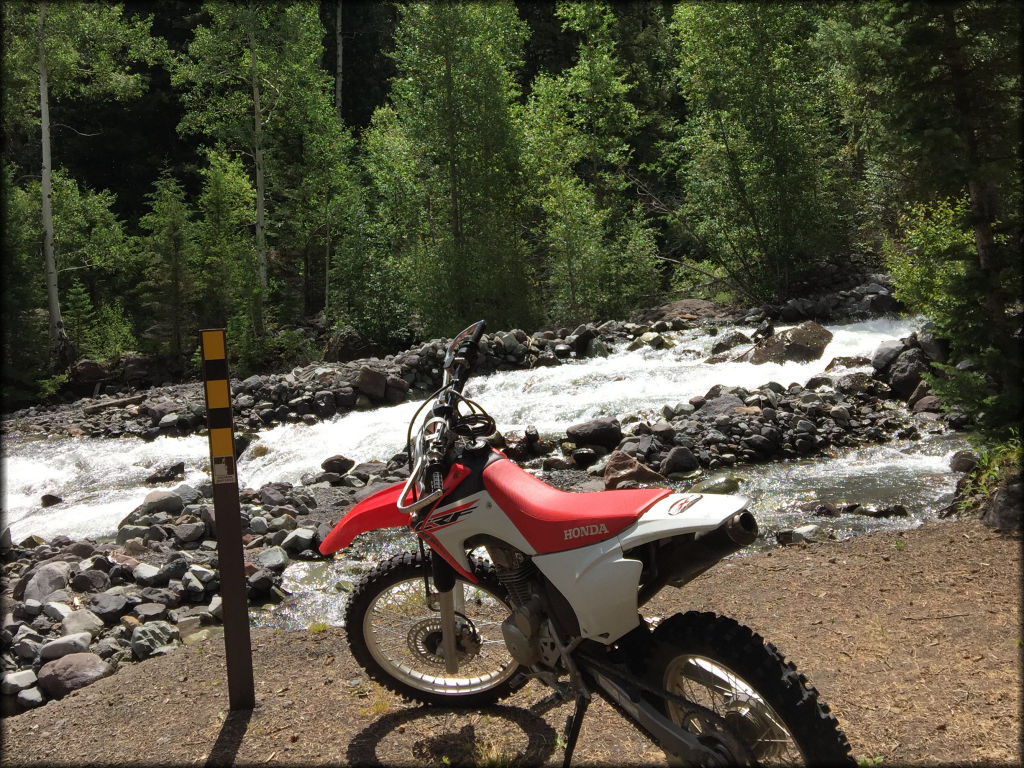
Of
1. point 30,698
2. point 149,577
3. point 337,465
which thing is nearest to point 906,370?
point 337,465

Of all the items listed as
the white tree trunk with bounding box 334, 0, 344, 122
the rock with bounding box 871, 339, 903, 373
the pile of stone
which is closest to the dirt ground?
the pile of stone

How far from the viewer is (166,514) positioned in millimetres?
8922

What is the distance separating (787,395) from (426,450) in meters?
9.30

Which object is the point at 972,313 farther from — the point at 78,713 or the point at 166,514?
the point at 166,514

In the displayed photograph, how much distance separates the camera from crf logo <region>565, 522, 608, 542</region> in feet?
8.77

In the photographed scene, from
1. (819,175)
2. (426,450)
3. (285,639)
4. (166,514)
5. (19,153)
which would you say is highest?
(19,153)

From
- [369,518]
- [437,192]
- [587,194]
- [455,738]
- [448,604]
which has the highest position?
[437,192]

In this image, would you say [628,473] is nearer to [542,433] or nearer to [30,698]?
[542,433]

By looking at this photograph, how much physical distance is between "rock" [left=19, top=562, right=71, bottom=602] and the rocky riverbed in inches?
0.6

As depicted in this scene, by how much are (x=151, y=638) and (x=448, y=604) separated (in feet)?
10.3

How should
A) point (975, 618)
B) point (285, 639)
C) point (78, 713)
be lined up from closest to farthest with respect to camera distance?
point (78, 713) < point (975, 618) < point (285, 639)

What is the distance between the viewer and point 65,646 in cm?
518

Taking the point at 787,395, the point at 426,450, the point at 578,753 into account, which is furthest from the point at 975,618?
the point at 787,395

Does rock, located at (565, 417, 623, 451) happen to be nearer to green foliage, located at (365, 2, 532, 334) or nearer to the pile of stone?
the pile of stone
